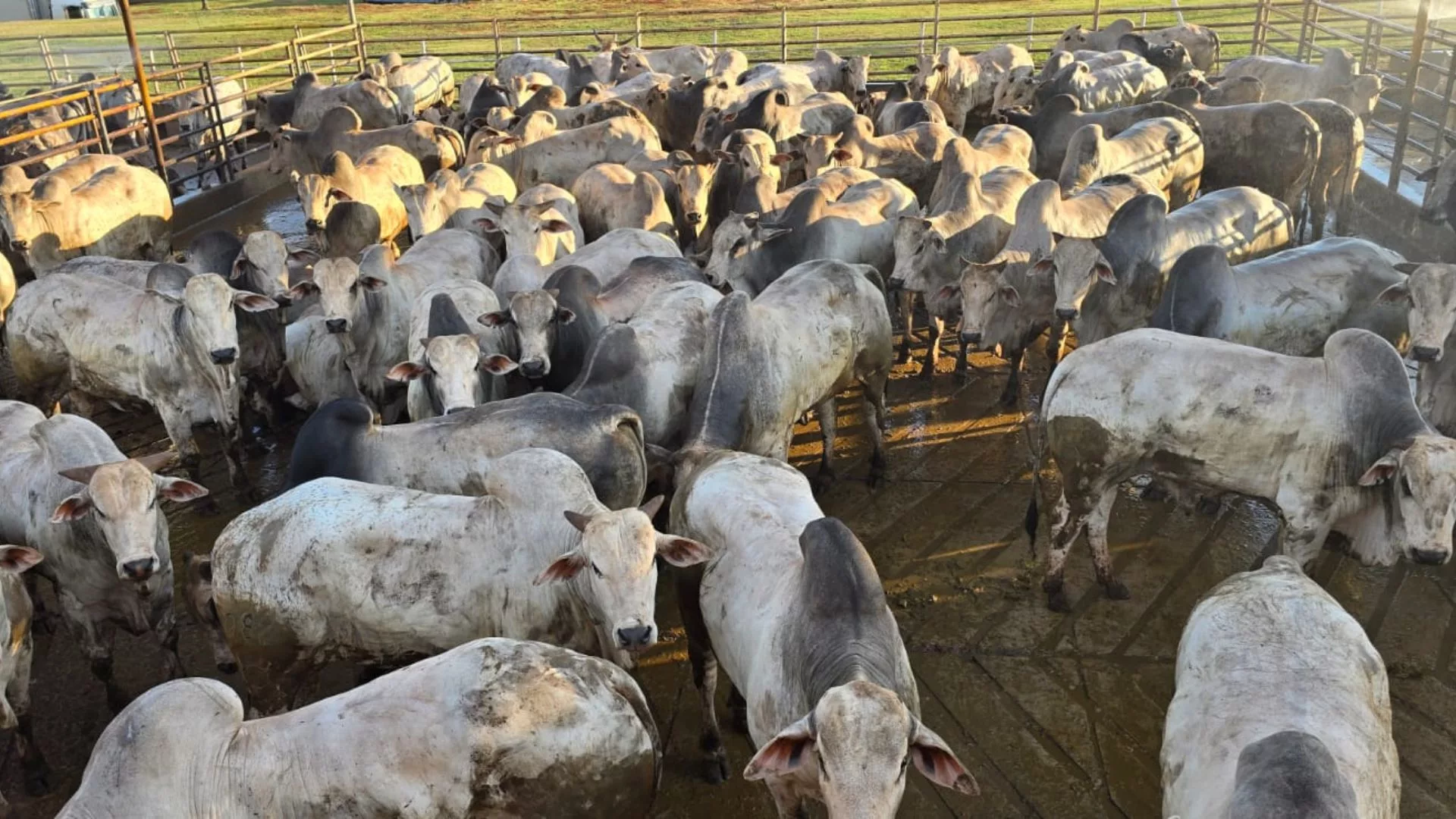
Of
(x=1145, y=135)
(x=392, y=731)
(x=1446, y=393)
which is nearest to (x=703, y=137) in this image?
(x=1145, y=135)

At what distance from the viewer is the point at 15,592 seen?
5.02 m

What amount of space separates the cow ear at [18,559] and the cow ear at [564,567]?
2348 mm

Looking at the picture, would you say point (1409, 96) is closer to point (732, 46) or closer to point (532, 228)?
point (532, 228)

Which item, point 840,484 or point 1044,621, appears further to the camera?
point 840,484

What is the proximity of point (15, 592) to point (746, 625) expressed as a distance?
3378mm

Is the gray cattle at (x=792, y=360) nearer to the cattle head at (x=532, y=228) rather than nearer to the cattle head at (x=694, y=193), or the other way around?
the cattle head at (x=532, y=228)

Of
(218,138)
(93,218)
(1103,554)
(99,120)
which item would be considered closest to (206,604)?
(1103,554)

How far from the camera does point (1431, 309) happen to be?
6.36m

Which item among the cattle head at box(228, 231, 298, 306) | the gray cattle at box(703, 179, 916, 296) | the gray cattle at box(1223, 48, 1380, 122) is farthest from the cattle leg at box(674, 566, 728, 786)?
the gray cattle at box(1223, 48, 1380, 122)

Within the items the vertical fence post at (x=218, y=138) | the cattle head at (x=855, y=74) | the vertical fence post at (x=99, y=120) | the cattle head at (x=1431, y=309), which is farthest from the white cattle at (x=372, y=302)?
the cattle head at (x=855, y=74)

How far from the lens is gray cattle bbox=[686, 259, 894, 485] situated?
625cm

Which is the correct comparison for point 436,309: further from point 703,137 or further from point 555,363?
point 703,137

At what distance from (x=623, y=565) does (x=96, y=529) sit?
2.87 meters

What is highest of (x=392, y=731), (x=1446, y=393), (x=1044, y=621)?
(x=392, y=731)
